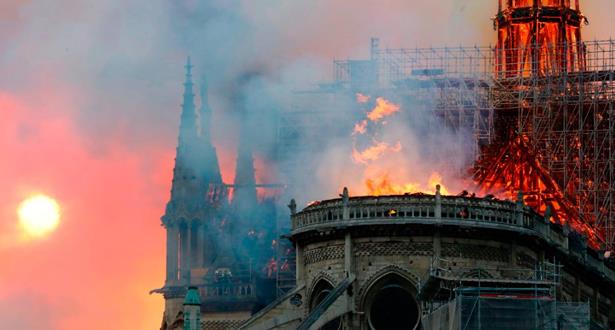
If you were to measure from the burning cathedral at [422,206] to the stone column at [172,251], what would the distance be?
4.1 inches

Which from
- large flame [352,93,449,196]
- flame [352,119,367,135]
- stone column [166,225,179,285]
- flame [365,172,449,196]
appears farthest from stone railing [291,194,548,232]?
stone column [166,225,179,285]

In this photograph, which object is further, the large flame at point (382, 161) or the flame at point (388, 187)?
the large flame at point (382, 161)

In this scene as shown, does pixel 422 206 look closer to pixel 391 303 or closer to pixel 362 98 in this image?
pixel 391 303

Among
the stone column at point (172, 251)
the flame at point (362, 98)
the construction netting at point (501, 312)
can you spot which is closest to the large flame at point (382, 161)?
the flame at point (362, 98)

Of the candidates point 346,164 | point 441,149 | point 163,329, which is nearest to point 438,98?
point 441,149

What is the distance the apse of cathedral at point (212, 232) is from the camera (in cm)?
11362

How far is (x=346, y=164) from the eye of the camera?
10588 cm

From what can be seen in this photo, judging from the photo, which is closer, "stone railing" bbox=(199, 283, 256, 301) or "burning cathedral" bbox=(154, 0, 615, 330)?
A: "burning cathedral" bbox=(154, 0, 615, 330)

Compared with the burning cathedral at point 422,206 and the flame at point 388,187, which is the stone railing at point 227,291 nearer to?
the burning cathedral at point 422,206

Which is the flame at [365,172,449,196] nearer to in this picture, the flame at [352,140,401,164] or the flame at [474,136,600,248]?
the flame at [352,140,401,164]

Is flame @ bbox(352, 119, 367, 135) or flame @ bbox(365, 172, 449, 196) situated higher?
flame @ bbox(352, 119, 367, 135)

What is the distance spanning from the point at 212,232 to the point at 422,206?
29.2 meters

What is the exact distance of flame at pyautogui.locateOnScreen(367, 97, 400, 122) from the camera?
109 m

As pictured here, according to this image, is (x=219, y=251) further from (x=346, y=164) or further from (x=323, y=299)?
(x=323, y=299)
